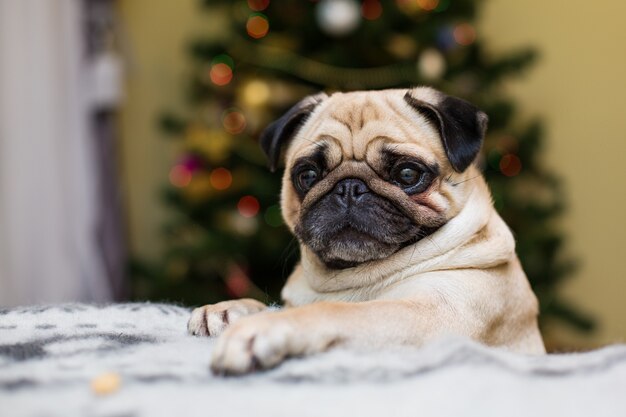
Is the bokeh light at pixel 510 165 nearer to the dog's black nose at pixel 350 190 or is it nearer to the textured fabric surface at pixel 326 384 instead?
the dog's black nose at pixel 350 190

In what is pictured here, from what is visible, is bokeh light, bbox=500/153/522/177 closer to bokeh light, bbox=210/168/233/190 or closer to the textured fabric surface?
bokeh light, bbox=210/168/233/190

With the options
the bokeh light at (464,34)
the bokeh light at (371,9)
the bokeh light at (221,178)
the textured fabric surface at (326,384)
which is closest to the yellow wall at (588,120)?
the bokeh light at (464,34)

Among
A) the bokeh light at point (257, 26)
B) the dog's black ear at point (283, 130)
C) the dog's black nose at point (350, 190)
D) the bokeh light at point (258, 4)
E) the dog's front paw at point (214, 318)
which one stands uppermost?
the bokeh light at point (258, 4)

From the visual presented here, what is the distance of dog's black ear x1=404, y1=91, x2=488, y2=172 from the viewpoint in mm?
1636

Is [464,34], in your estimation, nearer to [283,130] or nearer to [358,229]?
[283,130]

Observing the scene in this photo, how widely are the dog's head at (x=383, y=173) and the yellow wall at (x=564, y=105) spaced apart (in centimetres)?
244

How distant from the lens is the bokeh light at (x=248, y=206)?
394 cm

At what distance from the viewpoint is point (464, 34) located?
414 cm

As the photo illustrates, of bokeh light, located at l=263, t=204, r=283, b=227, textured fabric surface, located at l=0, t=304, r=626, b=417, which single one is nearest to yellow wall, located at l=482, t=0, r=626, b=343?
bokeh light, located at l=263, t=204, r=283, b=227

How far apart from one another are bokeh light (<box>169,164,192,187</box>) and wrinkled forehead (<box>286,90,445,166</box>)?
2.29 metres

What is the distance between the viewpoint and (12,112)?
3.72 meters

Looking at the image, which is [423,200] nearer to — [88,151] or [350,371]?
[350,371]

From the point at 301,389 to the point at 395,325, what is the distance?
427 millimetres

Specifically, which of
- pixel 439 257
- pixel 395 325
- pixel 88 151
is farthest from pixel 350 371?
pixel 88 151
